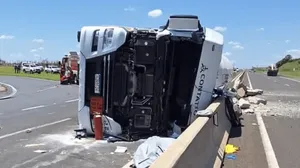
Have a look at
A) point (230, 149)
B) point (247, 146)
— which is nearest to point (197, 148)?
point (230, 149)

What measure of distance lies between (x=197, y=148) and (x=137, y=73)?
4509 millimetres

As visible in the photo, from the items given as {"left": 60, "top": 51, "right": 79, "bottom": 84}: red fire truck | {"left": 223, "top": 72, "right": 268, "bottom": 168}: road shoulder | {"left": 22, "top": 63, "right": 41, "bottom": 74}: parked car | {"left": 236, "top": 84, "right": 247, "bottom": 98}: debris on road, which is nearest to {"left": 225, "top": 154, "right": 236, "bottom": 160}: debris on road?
{"left": 223, "top": 72, "right": 268, "bottom": 168}: road shoulder

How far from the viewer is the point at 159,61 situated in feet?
32.9

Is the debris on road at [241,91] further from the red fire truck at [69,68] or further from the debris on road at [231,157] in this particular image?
the red fire truck at [69,68]

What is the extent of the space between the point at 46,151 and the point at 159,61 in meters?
3.29

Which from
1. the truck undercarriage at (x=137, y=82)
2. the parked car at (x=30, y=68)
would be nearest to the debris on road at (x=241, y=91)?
the truck undercarriage at (x=137, y=82)

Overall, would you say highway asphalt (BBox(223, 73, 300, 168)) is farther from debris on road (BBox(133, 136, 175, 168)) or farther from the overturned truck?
the overturned truck

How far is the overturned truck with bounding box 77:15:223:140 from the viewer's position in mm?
9992

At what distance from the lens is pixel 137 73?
1015 cm

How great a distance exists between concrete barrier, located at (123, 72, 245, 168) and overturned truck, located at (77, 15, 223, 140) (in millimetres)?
1805

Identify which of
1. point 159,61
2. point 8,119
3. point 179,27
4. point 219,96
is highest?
point 179,27

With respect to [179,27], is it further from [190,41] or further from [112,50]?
[112,50]

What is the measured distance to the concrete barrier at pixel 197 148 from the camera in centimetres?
439

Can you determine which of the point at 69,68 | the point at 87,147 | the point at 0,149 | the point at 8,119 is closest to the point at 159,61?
the point at 87,147
